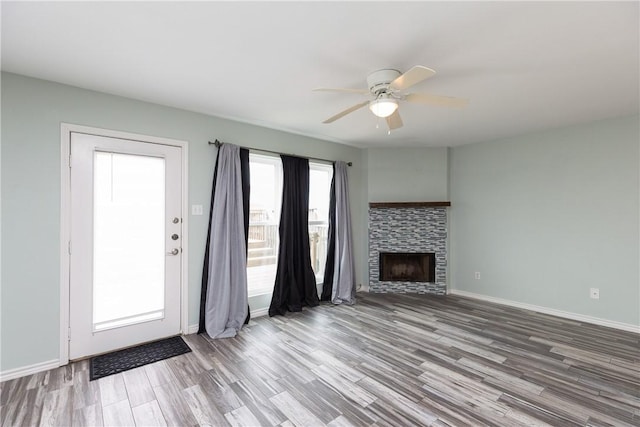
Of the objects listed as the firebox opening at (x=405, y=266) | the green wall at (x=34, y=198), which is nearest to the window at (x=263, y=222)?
the green wall at (x=34, y=198)

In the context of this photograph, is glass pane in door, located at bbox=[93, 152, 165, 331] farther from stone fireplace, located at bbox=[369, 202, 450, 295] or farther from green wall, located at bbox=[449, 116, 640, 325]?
green wall, located at bbox=[449, 116, 640, 325]

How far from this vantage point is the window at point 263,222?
12.8 ft

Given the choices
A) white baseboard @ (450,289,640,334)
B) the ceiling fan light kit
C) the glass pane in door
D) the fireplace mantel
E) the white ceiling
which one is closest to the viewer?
the white ceiling

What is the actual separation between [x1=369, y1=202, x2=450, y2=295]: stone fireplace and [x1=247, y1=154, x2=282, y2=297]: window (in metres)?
1.80

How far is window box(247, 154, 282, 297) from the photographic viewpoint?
390cm

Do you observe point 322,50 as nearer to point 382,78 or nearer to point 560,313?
point 382,78

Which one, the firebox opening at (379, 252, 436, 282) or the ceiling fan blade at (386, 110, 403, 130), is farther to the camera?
the firebox opening at (379, 252, 436, 282)


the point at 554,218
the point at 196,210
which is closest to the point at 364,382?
the point at 196,210

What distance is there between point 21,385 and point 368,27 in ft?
12.0

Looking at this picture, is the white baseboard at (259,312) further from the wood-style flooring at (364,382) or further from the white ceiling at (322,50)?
the white ceiling at (322,50)

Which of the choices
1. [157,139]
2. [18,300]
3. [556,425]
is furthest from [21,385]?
[556,425]

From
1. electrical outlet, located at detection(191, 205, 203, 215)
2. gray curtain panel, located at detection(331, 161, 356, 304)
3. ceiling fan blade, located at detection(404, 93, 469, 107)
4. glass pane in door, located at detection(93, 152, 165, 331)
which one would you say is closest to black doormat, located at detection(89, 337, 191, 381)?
glass pane in door, located at detection(93, 152, 165, 331)

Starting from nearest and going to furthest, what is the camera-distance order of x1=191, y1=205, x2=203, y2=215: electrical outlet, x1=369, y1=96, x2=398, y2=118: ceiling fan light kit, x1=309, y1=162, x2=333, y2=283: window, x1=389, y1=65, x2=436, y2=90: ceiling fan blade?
x1=389, y1=65, x2=436, y2=90: ceiling fan blade → x1=369, y1=96, x2=398, y2=118: ceiling fan light kit → x1=191, y1=205, x2=203, y2=215: electrical outlet → x1=309, y1=162, x2=333, y2=283: window

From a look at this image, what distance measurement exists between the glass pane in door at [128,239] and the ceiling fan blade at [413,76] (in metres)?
2.49
